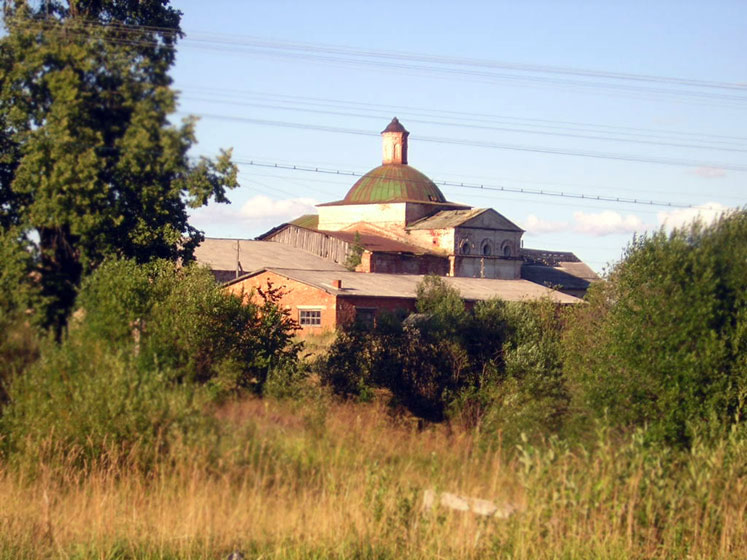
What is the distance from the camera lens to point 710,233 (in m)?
12.8

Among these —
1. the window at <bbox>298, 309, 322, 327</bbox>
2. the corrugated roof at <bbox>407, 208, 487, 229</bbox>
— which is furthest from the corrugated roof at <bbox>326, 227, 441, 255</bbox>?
the window at <bbox>298, 309, 322, 327</bbox>

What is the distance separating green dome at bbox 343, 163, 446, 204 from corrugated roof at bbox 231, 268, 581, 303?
56.3ft

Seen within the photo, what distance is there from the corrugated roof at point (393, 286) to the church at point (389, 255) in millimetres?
53

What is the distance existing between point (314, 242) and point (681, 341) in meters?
40.7

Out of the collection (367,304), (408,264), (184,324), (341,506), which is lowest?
(341,506)

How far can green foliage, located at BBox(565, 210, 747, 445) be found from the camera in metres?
12.2

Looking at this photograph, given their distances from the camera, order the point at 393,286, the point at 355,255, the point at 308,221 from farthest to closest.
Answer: the point at 308,221, the point at 355,255, the point at 393,286

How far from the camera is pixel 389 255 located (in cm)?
4962

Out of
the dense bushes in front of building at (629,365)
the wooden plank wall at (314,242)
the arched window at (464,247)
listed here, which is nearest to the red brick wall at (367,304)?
the dense bushes in front of building at (629,365)

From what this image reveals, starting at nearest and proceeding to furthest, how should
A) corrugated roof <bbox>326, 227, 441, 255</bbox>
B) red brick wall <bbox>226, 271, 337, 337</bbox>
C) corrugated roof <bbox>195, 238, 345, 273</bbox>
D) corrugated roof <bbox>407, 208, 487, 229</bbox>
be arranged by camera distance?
red brick wall <bbox>226, 271, 337, 337</bbox> → corrugated roof <bbox>195, 238, 345, 273</bbox> → corrugated roof <bbox>326, 227, 441, 255</bbox> → corrugated roof <bbox>407, 208, 487, 229</bbox>

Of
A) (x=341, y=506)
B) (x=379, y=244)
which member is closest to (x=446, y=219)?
(x=379, y=244)

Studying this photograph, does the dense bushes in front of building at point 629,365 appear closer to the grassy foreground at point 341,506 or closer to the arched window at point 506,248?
the grassy foreground at point 341,506

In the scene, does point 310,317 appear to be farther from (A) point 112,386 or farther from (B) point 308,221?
(B) point 308,221

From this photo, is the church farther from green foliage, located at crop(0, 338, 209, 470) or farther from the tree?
the tree
